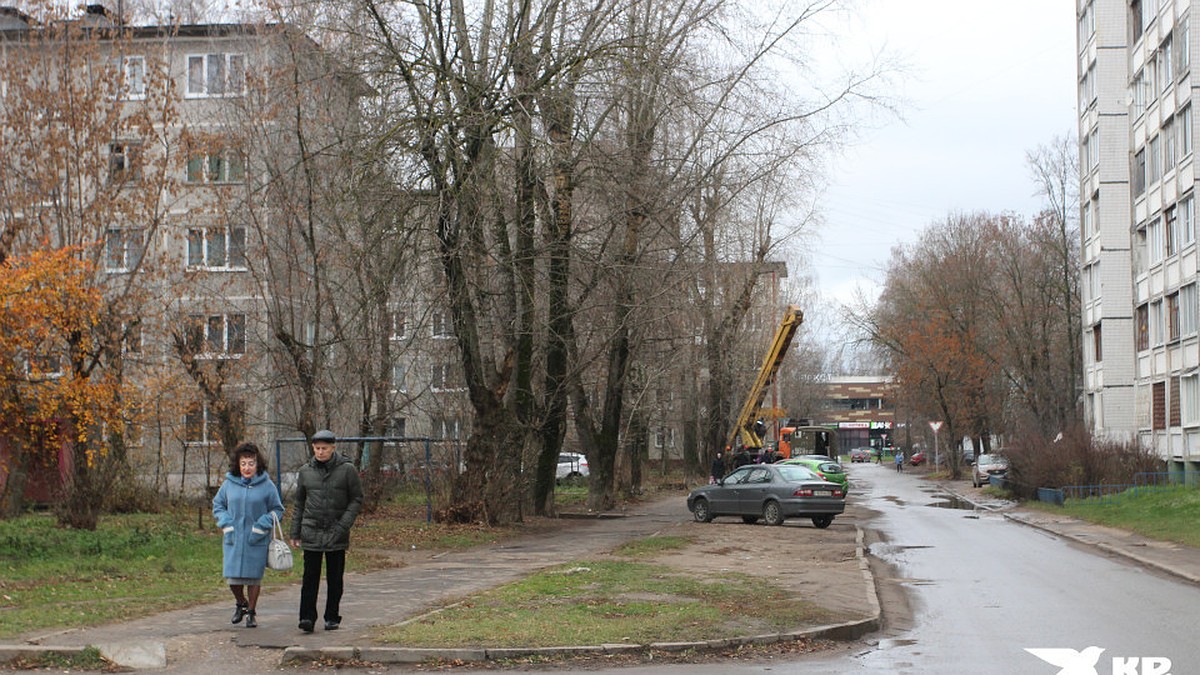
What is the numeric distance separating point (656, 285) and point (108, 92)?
39.2 feet

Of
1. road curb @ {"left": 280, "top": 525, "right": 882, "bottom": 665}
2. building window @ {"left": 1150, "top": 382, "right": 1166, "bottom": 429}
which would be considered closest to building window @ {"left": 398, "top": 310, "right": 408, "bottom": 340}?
road curb @ {"left": 280, "top": 525, "right": 882, "bottom": 665}

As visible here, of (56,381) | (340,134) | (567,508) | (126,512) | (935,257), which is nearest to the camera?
(56,381)

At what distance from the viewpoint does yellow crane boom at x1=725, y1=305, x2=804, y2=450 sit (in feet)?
151

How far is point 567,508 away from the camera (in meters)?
36.5

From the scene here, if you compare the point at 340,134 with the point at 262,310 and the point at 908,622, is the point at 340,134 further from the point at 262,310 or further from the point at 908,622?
the point at 908,622

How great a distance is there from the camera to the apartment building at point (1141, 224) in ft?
139

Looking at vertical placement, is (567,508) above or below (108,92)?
below

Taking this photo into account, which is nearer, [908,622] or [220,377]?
[908,622]

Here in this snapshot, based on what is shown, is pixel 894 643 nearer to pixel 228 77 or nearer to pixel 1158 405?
pixel 228 77

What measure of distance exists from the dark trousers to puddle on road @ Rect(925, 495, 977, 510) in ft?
105

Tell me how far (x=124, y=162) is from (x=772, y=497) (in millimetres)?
15734

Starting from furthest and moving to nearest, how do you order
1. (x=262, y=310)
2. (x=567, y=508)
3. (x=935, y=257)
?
(x=935, y=257), (x=567, y=508), (x=262, y=310)

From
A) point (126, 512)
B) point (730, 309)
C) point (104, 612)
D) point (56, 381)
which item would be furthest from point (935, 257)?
point (104, 612)

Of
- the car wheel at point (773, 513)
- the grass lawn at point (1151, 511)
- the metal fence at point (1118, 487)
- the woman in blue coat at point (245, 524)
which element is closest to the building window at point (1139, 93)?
the metal fence at point (1118, 487)
